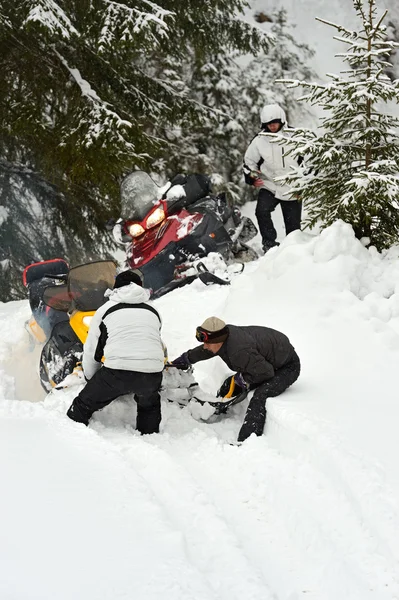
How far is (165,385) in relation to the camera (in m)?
5.50

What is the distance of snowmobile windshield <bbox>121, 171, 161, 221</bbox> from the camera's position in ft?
28.1

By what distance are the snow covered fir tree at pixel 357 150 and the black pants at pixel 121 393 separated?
2703 mm

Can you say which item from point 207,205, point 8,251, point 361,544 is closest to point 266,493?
point 361,544

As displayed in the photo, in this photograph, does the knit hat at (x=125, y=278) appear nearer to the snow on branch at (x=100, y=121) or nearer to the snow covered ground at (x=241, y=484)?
the snow covered ground at (x=241, y=484)

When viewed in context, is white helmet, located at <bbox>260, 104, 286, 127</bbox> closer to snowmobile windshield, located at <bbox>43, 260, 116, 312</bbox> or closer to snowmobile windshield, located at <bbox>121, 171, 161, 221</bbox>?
snowmobile windshield, located at <bbox>121, 171, 161, 221</bbox>

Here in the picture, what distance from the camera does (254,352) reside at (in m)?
4.84

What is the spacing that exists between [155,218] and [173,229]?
0.31 m

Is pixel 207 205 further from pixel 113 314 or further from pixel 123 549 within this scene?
pixel 123 549

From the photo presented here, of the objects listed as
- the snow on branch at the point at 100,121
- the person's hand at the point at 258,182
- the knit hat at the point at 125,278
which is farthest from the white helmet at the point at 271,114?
the knit hat at the point at 125,278

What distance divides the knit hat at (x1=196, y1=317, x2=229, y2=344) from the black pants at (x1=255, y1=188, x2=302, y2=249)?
4.28 meters

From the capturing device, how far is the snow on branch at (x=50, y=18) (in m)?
8.19


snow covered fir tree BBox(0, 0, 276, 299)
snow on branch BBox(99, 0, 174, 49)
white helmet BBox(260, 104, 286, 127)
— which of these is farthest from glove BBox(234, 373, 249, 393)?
snow on branch BBox(99, 0, 174, 49)

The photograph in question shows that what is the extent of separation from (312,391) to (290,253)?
2112 millimetres

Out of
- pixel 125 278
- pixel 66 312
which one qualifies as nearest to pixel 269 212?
pixel 66 312
